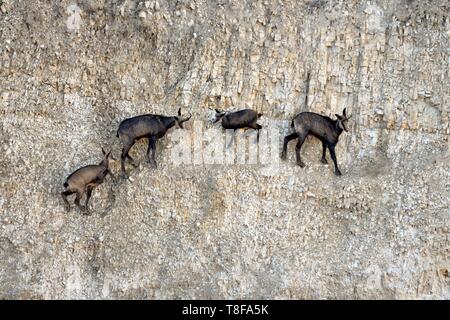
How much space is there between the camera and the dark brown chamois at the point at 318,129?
770 inches

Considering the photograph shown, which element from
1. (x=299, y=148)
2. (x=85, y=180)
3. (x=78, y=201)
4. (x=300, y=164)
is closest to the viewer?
(x=85, y=180)

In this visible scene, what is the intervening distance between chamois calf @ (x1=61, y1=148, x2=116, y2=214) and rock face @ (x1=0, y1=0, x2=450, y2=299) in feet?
0.88

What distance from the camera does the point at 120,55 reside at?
67.2 ft

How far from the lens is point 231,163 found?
19.8 meters

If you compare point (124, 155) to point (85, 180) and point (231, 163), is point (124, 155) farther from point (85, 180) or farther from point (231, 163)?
point (231, 163)

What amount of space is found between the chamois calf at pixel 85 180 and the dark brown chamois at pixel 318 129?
377 cm


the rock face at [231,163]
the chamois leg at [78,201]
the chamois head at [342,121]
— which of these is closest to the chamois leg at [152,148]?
the rock face at [231,163]

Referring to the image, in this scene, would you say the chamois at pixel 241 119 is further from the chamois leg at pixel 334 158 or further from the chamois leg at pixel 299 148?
the chamois leg at pixel 334 158

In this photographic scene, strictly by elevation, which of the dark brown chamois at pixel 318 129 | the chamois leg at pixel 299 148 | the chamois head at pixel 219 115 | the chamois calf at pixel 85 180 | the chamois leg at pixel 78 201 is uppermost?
the chamois head at pixel 219 115

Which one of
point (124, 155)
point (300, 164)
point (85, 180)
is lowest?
point (85, 180)

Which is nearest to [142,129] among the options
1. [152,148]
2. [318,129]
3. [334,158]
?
[152,148]

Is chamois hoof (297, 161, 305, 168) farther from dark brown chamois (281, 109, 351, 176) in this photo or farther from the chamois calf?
the chamois calf

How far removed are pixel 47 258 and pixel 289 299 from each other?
497cm

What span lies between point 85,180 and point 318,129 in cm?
490
